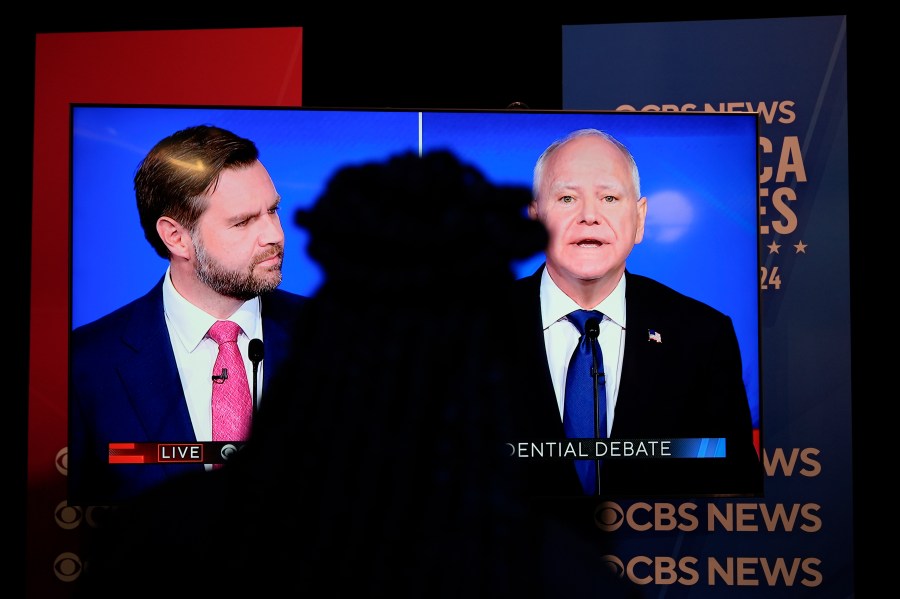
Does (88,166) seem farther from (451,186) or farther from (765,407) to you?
(765,407)

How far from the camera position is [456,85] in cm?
329

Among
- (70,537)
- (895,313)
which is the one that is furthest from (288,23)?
(895,313)

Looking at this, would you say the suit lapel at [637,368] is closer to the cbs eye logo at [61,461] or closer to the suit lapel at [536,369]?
the suit lapel at [536,369]

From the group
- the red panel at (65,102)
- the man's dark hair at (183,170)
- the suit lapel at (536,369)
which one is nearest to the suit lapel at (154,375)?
the man's dark hair at (183,170)

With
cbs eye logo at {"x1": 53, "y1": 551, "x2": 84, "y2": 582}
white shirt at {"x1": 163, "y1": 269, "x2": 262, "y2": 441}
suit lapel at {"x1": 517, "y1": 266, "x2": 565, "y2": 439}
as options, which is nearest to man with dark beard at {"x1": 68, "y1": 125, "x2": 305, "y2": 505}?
white shirt at {"x1": 163, "y1": 269, "x2": 262, "y2": 441}

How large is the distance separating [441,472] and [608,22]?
2.82 meters

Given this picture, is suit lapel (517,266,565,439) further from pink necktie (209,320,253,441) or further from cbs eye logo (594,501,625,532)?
pink necktie (209,320,253,441)

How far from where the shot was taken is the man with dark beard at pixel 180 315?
2.77 m

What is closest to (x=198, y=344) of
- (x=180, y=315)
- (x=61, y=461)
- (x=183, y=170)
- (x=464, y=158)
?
(x=180, y=315)

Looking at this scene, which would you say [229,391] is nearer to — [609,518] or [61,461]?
[61,461]

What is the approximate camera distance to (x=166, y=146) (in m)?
2.83

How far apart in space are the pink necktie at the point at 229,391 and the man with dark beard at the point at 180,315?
0.01m

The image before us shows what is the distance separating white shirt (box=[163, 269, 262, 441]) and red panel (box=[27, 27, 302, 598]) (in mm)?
691

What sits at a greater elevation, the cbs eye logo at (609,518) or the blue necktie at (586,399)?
the blue necktie at (586,399)
